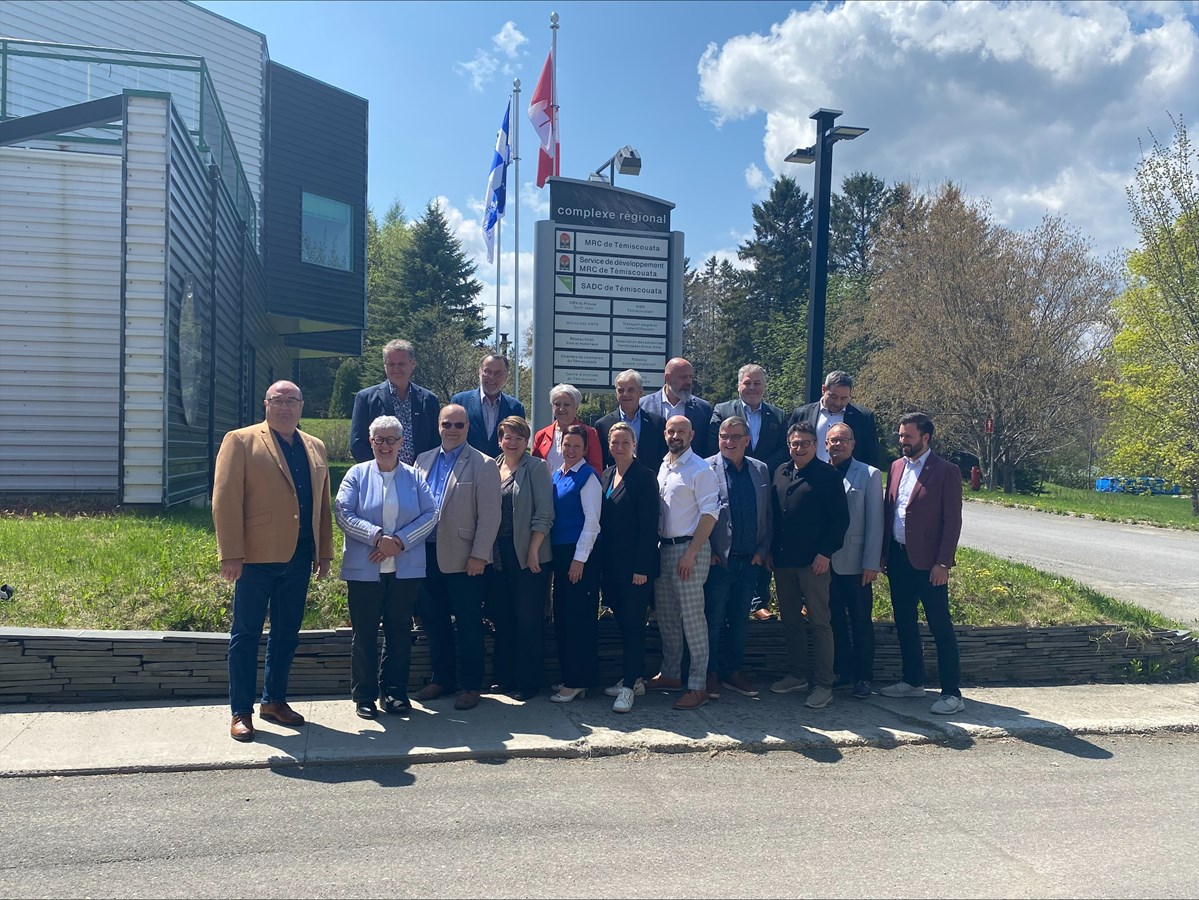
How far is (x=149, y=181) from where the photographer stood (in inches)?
390

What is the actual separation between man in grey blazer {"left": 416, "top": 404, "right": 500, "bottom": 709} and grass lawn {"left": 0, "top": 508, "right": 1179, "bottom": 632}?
83 cm

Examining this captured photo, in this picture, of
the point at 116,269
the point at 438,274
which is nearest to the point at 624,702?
the point at 116,269

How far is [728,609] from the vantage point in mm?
6652

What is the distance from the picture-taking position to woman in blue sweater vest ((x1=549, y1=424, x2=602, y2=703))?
6098 mm

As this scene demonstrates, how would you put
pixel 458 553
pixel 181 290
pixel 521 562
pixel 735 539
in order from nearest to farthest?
1. pixel 458 553
2. pixel 521 562
3. pixel 735 539
4. pixel 181 290

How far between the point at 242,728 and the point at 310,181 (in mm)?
19741

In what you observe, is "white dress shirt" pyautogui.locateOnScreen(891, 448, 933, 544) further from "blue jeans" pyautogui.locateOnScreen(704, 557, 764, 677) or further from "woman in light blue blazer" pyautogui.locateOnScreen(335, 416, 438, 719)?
"woman in light blue blazer" pyautogui.locateOnScreen(335, 416, 438, 719)

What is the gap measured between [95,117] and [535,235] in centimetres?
522

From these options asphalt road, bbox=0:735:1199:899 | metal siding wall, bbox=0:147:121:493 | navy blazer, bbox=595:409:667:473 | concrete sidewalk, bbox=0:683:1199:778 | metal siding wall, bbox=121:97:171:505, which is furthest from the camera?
metal siding wall, bbox=0:147:121:493

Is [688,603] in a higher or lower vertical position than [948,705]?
higher

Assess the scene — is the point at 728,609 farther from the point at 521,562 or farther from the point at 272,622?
the point at 272,622

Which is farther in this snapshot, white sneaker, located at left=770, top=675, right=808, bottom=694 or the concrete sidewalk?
white sneaker, located at left=770, top=675, right=808, bottom=694

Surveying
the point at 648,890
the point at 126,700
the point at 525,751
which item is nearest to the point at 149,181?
the point at 126,700

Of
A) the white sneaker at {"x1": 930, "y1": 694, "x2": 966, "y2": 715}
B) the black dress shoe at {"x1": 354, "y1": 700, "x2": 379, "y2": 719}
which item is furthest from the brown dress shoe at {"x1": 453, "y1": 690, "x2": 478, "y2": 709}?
the white sneaker at {"x1": 930, "y1": 694, "x2": 966, "y2": 715}
